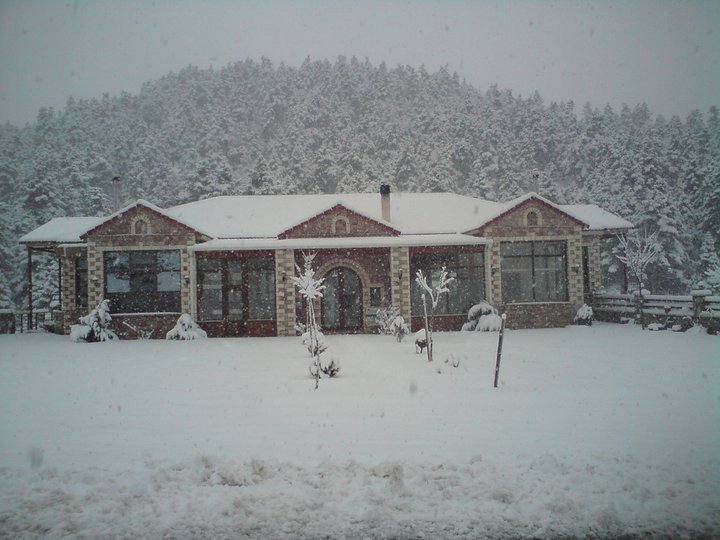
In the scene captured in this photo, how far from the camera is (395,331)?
62.2ft

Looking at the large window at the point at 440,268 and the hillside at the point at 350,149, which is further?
the hillside at the point at 350,149

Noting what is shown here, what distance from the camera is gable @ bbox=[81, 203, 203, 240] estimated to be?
70.3ft

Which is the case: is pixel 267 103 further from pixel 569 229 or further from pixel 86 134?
pixel 569 229

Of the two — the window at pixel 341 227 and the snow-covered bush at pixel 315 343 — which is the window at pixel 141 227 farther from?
the snow-covered bush at pixel 315 343

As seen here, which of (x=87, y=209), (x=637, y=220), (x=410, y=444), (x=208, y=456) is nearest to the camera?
(x=208, y=456)

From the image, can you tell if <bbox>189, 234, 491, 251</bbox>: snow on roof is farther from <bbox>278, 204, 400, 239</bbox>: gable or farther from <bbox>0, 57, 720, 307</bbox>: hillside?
<bbox>0, 57, 720, 307</bbox>: hillside

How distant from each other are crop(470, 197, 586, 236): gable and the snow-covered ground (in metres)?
10.6

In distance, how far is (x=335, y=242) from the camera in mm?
21719

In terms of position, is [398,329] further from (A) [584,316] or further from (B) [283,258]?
(A) [584,316]

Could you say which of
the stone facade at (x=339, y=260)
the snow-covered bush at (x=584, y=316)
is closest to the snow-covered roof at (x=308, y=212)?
the stone facade at (x=339, y=260)

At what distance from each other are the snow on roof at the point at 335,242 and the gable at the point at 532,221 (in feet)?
2.94

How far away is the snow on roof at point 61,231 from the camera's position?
907 inches

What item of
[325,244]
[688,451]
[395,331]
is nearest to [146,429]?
[688,451]

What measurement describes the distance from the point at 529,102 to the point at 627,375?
63169 millimetres
